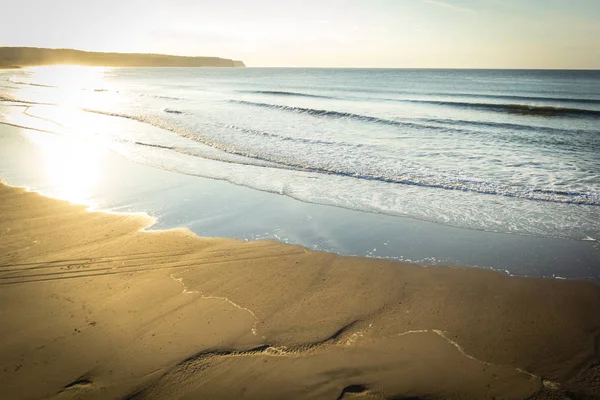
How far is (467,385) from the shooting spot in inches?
134

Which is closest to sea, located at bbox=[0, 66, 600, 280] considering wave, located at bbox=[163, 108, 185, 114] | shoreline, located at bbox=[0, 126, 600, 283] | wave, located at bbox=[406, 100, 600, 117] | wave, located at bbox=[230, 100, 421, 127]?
shoreline, located at bbox=[0, 126, 600, 283]

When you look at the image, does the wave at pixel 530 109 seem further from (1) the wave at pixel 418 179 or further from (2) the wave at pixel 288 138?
(1) the wave at pixel 418 179

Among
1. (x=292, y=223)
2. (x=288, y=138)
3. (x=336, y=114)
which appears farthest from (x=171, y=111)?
(x=292, y=223)

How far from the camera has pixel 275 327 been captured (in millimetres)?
4215

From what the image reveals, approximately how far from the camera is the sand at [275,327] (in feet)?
11.2

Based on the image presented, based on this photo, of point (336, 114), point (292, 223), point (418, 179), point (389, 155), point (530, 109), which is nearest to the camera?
point (292, 223)

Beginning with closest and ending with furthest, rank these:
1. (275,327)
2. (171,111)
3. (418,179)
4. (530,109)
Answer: (275,327), (418,179), (171,111), (530,109)

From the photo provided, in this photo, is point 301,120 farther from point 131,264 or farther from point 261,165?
point 131,264

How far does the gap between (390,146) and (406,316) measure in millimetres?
10976

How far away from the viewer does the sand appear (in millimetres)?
3416

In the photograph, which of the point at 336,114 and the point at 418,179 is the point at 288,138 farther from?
the point at 336,114

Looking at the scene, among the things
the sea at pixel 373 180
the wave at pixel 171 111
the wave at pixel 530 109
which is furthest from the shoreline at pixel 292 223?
the wave at pixel 530 109

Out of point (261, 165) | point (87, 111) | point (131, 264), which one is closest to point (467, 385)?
point (131, 264)

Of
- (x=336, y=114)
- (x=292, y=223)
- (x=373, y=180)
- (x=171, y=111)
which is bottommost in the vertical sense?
(x=292, y=223)
